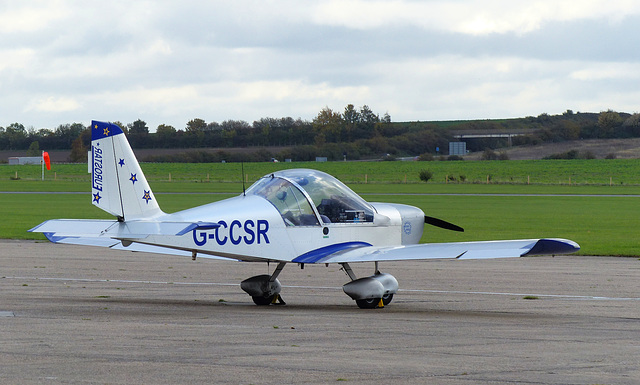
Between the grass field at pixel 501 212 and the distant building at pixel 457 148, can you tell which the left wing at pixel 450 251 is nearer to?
the grass field at pixel 501 212

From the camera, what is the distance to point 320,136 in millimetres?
145000

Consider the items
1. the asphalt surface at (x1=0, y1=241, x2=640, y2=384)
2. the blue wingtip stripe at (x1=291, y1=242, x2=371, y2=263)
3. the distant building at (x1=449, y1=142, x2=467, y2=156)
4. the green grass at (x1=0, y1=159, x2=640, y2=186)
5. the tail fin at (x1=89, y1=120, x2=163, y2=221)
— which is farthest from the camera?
the distant building at (x1=449, y1=142, x2=467, y2=156)

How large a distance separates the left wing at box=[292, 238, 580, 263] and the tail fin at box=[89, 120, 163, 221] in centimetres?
250

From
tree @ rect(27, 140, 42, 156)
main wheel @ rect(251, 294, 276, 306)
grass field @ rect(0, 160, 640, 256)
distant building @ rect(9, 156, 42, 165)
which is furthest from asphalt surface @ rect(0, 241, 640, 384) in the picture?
distant building @ rect(9, 156, 42, 165)

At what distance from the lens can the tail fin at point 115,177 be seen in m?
12.4

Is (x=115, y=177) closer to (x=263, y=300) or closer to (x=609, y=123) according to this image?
(x=263, y=300)

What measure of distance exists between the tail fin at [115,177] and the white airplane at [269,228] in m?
0.01

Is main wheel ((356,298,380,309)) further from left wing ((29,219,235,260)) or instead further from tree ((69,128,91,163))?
tree ((69,128,91,163))

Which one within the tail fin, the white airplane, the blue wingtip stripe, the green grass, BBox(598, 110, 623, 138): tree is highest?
Result: BBox(598, 110, 623, 138): tree

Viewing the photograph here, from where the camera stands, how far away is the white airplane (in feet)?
40.1

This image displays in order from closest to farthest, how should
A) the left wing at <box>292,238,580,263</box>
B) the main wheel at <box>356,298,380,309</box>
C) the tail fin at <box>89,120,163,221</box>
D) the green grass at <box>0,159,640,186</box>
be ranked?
the left wing at <box>292,238,580,263</box> → the tail fin at <box>89,120,163,221</box> → the main wheel at <box>356,298,380,309</box> → the green grass at <box>0,159,640,186</box>

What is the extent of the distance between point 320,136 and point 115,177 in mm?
132828

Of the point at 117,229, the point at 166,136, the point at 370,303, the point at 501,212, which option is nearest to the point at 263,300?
the point at 370,303

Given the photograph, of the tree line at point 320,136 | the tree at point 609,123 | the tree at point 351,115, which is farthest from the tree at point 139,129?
the tree at point 609,123
